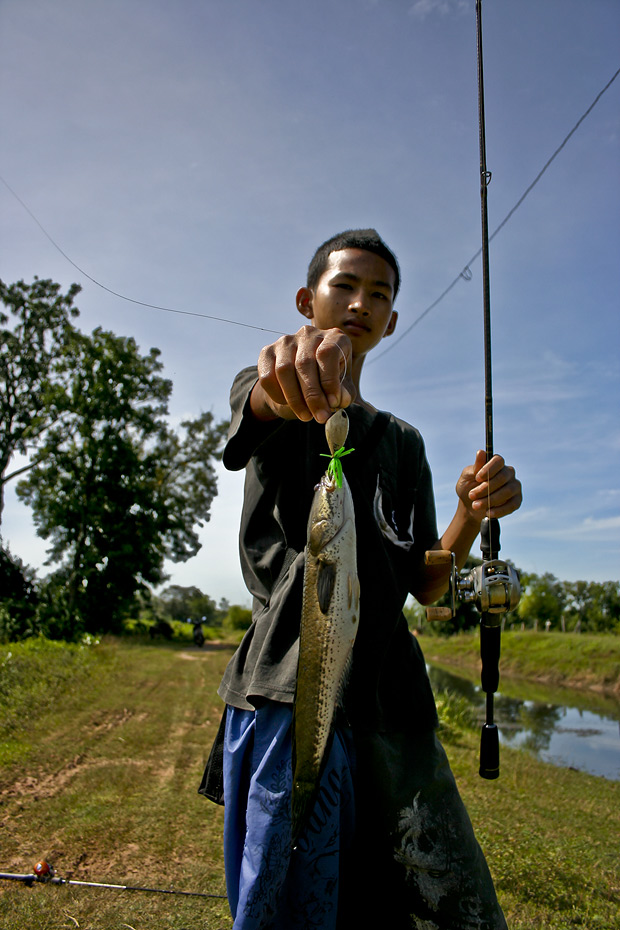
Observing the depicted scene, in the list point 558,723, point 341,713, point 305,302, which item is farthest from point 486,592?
point 558,723

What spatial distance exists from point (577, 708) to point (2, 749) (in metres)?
19.9

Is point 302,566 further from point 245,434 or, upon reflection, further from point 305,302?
point 305,302

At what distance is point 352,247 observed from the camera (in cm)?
262

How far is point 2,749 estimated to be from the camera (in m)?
7.43

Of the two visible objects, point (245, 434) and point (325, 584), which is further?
point (245, 434)

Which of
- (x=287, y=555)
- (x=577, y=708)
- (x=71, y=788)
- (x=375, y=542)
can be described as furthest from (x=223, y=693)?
(x=577, y=708)

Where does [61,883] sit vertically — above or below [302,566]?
below

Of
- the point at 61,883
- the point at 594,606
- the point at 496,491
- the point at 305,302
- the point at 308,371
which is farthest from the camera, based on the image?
the point at 594,606

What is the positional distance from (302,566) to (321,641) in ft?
1.29

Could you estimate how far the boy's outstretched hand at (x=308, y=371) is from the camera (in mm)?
1584

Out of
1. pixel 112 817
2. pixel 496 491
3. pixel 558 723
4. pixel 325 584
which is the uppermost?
pixel 496 491

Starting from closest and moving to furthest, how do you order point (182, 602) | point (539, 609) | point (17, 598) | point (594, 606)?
point (17, 598)
point (539, 609)
point (594, 606)
point (182, 602)

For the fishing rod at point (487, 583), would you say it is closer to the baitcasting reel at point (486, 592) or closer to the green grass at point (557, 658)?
the baitcasting reel at point (486, 592)

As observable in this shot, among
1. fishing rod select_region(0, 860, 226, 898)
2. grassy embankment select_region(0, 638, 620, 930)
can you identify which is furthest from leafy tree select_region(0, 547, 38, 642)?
fishing rod select_region(0, 860, 226, 898)
